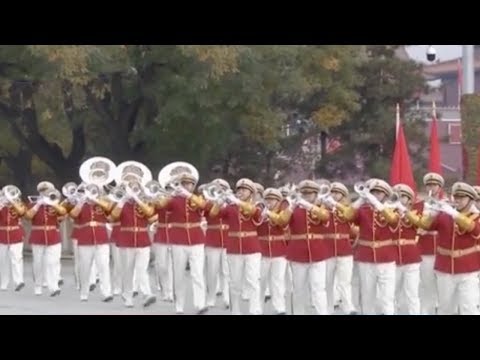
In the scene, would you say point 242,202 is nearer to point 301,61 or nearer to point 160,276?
point 160,276

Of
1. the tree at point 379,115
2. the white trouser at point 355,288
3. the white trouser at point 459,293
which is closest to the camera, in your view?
the white trouser at point 459,293

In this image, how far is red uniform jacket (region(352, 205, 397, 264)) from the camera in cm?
1379

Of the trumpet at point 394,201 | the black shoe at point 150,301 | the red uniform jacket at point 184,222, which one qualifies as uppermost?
the trumpet at point 394,201

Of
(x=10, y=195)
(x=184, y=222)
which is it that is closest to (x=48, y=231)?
(x=10, y=195)

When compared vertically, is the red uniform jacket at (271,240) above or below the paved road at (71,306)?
above

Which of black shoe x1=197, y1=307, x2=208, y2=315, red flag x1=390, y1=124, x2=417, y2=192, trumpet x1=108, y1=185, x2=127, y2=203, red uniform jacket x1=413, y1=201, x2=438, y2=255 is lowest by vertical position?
black shoe x1=197, y1=307, x2=208, y2=315

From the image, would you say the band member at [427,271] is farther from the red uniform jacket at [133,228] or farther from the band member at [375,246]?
the red uniform jacket at [133,228]

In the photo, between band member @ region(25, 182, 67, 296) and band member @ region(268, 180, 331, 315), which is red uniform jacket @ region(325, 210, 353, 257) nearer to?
band member @ region(268, 180, 331, 315)

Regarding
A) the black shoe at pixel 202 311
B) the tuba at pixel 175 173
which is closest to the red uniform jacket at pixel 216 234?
the tuba at pixel 175 173

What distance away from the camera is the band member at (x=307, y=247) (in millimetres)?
14414

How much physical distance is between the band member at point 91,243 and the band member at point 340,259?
3801 mm

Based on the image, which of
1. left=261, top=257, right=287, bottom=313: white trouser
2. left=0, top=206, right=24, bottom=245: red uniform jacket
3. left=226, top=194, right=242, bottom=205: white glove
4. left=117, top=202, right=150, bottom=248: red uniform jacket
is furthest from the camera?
left=0, top=206, right=24, bottom=245: red uniform jacket

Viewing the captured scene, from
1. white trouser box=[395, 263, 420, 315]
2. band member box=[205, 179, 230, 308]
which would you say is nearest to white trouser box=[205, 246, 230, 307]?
band member box=[205, 179, 230, 308]

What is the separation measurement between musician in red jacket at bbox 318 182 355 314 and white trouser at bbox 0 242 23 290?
5.92m
